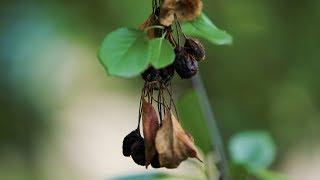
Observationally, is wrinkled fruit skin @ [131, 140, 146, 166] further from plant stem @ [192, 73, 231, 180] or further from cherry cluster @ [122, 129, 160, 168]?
plant stem @ [192, 73, 231, 180]


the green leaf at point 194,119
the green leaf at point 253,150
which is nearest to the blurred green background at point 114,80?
the green leaf at point 253,150

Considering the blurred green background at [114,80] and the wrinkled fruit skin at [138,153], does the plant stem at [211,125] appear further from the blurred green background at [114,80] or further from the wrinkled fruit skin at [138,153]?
the blurred green background at [114,80]

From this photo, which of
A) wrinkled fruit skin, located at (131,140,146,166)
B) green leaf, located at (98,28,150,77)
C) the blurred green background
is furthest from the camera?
the blurred green background

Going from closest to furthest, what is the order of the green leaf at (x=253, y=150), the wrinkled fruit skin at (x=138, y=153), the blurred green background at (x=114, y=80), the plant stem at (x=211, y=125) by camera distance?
the wrinkled fruit skin at (x=138, y=153) → the plant stem at (x=211, y=125) → the green leaf at (x=253, y=150) → the blurred green background at (x=114, y=80)

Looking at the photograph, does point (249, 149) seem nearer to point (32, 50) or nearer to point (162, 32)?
point (162, 32)

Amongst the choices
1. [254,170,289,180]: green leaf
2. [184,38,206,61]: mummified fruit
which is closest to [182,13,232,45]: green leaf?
[184,38,206,61]: mummified fruit

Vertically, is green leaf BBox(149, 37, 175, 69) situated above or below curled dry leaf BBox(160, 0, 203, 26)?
below

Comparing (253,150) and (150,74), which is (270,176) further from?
(150,74)
